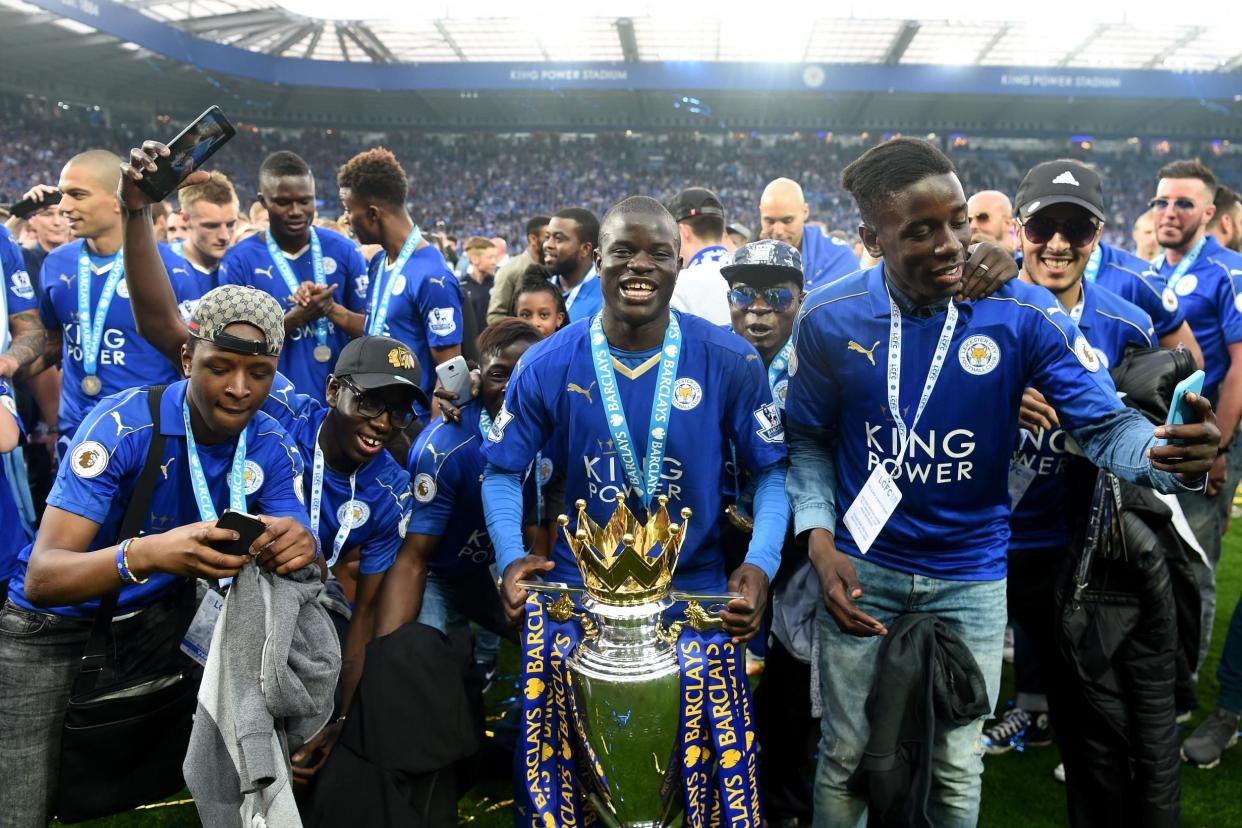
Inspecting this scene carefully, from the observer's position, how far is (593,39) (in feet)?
90.8

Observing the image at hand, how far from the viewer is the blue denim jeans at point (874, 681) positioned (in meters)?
2.53

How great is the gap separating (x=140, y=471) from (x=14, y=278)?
251 cm

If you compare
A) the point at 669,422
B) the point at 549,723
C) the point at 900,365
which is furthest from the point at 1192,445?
the point at 549,723

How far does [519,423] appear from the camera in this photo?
2.73 m

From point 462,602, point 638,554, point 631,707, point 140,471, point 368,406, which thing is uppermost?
point 368,406

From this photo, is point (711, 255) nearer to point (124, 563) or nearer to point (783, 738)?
point (783, 738)

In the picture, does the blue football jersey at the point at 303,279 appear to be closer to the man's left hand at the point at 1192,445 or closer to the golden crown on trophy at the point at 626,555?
the golden crown on trophy at the point at 626,555

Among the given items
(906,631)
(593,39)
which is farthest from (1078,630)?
(593,39)

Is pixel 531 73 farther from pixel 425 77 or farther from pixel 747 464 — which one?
pixel 747 464

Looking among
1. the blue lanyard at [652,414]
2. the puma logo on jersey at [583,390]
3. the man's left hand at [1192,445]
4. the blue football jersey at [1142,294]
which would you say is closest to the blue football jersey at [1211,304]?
the blue football jersey at [1142,294]

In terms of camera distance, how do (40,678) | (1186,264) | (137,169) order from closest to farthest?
(40,678) < (137,169) < (1186,264)

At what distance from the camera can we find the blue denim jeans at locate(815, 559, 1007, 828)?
8.30 ft

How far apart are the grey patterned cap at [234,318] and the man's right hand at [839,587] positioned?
165 cm

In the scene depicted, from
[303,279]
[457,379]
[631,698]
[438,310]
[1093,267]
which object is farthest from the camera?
[303,279]
